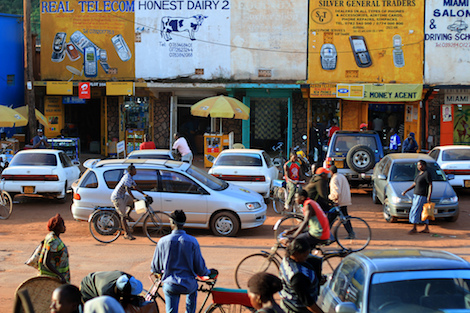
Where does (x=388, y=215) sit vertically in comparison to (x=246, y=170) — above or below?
below

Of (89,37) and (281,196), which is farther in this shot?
(89,37)

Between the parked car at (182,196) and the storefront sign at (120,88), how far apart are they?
36.5 ft

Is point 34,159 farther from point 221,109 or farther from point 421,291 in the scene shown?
point 421,291

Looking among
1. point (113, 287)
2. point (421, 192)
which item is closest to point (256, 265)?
point (113, 287)

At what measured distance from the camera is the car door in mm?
11617

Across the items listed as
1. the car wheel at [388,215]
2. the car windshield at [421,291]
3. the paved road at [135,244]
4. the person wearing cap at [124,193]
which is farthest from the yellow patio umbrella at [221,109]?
the car windshield at [421,291]

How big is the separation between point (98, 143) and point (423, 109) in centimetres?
1500

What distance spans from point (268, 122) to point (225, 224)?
14.2 metres

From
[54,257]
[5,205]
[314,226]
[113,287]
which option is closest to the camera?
[113,287]

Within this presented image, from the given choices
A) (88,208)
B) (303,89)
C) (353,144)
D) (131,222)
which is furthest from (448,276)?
(303,89)

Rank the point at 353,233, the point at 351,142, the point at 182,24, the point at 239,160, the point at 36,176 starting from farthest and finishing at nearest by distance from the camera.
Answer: the point at 182,24
the point at 351,142
the point at 239,160
the point at 36,176
the point at 353,233

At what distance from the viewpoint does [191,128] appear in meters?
26.2

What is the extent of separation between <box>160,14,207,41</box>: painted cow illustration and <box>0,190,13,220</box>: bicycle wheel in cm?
1223

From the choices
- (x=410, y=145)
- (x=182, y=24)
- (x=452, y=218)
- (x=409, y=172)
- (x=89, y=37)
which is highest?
(x=182, y=24)
